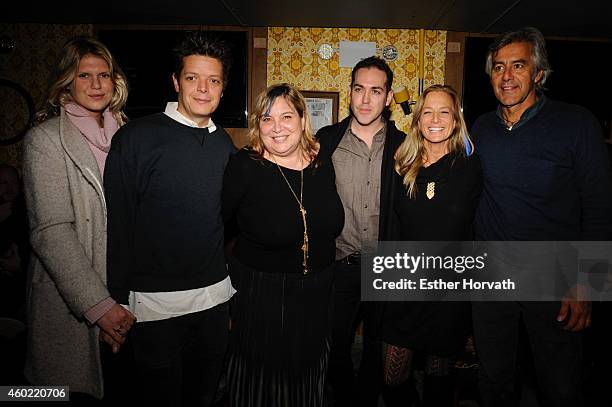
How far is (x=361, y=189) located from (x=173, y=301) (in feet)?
3.83

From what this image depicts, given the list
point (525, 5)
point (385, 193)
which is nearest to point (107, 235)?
point (385, 193)

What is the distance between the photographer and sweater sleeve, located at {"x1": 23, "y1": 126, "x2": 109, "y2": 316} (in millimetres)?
1479

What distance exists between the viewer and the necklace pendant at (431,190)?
1.87m

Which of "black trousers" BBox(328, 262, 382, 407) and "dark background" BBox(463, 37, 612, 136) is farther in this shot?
"dark background" BBox(463, 37, 612, 136)

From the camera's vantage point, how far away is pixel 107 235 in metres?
1.57

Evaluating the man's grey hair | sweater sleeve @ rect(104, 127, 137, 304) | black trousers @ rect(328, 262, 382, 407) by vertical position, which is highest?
the man's grey hair

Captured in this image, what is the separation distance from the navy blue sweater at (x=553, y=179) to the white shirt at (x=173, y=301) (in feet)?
4.69

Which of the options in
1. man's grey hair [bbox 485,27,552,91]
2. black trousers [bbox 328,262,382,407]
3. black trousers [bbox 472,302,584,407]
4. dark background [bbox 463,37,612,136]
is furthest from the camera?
dark background [bbox 463,37,612,136]

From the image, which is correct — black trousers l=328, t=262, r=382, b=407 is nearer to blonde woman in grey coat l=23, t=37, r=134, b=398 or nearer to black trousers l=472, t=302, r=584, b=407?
black trousers l=472, t=302, r=584, b=407

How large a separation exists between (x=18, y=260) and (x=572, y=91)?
5068 mm

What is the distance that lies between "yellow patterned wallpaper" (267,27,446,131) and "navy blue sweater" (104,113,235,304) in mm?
2278

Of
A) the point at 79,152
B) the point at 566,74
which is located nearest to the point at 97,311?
the point at 79,152

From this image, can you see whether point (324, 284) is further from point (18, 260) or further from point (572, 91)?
point (572, 91)

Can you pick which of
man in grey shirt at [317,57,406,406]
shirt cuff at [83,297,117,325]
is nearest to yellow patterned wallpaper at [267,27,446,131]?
man in grey shirt at [317,57,406,406]
